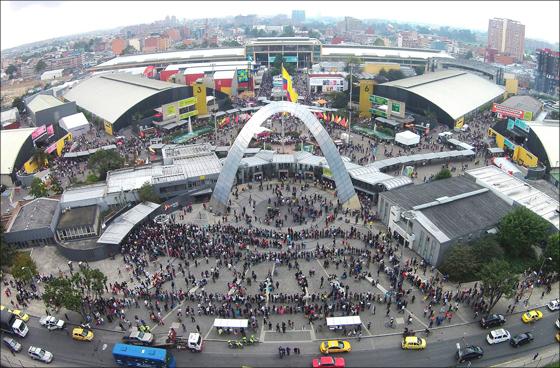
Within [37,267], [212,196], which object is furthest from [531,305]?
[37,267]

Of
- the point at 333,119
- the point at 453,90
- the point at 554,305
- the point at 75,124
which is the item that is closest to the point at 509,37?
the point at 453,90

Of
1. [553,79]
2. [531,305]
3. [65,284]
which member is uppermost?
[553,79]

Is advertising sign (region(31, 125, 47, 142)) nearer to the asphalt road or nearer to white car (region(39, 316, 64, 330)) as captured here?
white car (region(39, 316, 64, 330))

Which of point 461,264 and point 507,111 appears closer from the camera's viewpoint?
point 461,264

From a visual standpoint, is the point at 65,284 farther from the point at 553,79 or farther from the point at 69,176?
the point at 553,79

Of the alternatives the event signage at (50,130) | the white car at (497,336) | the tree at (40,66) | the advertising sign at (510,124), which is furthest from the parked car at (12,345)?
the tree at (40,66)

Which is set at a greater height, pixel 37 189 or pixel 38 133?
pixel 38 133

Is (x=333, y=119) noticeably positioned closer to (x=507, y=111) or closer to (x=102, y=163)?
(x=507, y=111)
